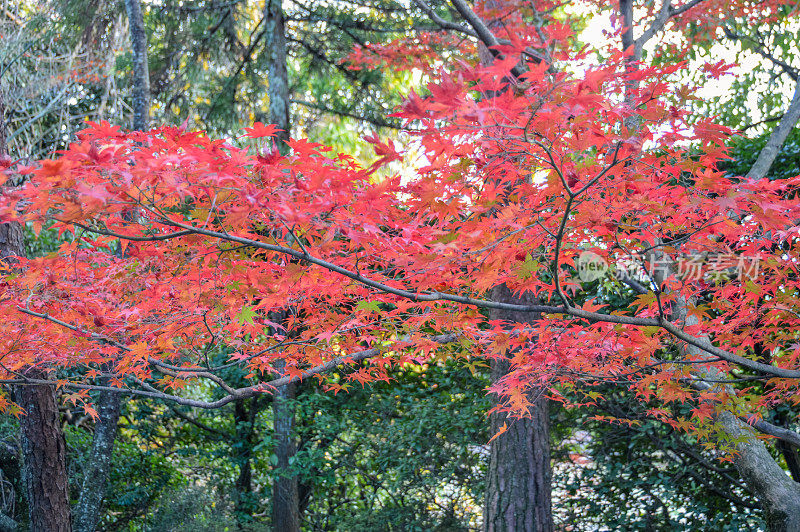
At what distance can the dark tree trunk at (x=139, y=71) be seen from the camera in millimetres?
5555

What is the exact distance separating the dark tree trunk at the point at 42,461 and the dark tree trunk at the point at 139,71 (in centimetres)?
231

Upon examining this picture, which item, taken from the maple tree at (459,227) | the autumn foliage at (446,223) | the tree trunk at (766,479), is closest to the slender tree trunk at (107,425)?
the autumn foliage at (446,223)

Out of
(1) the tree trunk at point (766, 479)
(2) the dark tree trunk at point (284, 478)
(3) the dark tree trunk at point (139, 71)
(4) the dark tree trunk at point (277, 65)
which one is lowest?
(1) the tree trunk at point (766, 479)

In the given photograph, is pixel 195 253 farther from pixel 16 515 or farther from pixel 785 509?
pixel 16 515

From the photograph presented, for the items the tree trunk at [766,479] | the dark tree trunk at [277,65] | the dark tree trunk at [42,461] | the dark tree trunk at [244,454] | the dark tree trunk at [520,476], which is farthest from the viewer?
the dark tree trunk at [244,454]

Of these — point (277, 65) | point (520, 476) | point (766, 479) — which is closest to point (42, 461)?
point (520, 476)

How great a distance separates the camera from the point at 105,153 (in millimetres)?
1882

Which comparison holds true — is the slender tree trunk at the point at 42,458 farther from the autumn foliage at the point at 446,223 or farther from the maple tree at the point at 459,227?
the maple tree at the point at 459,227

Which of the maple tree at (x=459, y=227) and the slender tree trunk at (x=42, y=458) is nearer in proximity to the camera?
the maple tree at (x=459, y=227)

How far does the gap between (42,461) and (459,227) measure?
4156 millimetres

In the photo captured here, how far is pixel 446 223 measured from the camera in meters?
2.58

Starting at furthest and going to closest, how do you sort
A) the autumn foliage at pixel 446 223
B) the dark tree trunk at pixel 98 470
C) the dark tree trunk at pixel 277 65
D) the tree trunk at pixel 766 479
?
1. the dark tree trunk at pixel 277 65
2. the dark tree trunk at pixel 98 470
3. the tree trunk at pixel 766 479
4. the autumn foliage at pixel 446 223

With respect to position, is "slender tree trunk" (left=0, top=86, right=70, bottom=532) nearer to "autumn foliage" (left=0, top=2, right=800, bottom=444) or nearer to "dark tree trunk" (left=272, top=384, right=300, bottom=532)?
"autumn foliage" (left=0, top=2, right=800, bottom=444)

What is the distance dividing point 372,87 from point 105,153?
666 centimetres
